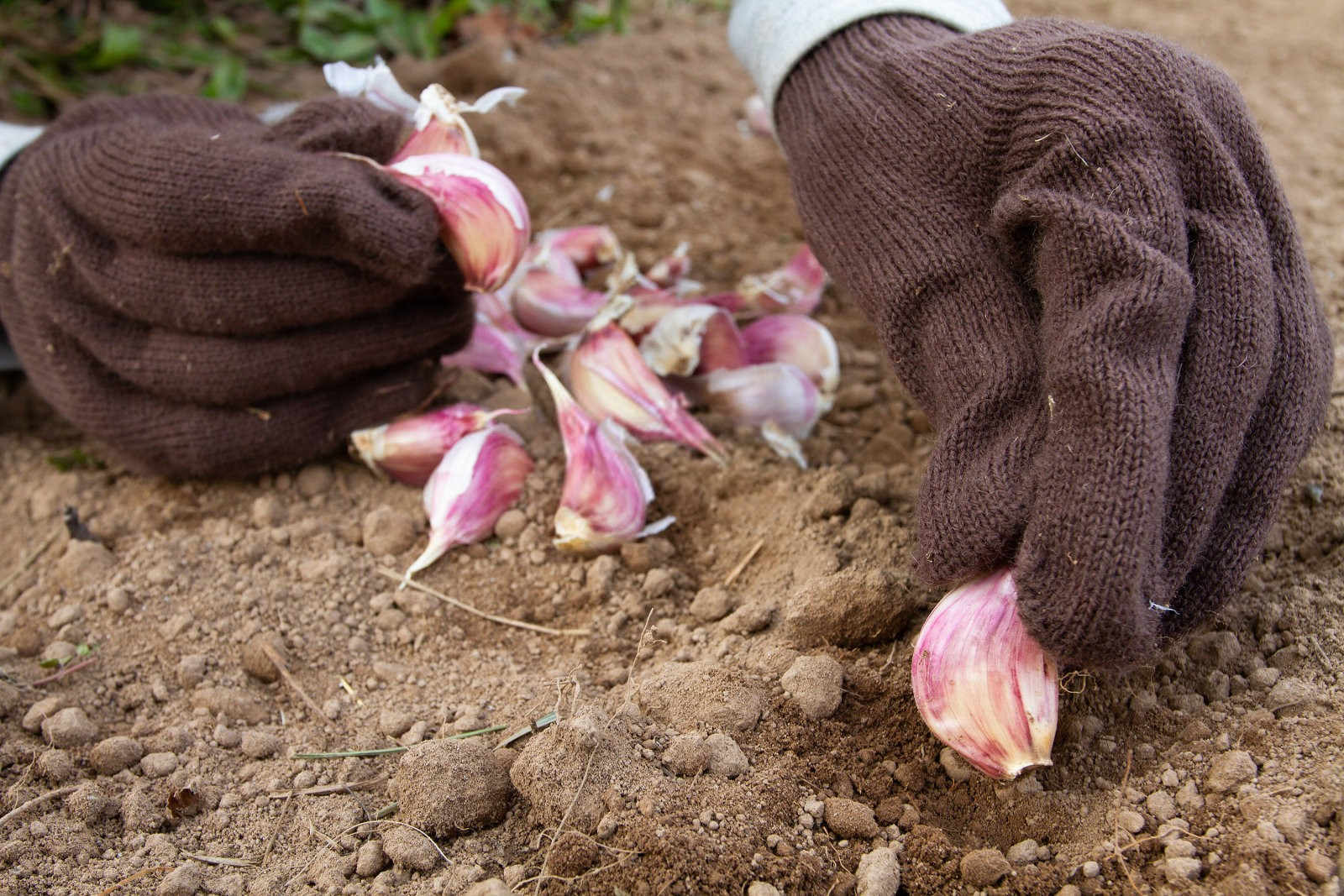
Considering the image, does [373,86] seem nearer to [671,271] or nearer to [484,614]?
[671,271]

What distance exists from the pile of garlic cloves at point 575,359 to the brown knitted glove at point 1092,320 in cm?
36

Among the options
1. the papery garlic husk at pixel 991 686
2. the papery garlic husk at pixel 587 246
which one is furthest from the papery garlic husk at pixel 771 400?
the papery garlic husk at pixel 991 686

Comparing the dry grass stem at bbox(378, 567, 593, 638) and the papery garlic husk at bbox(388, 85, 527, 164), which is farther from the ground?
the papery garlic husk at bbox(388, 85, 527, 164)

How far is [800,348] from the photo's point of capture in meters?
1.58

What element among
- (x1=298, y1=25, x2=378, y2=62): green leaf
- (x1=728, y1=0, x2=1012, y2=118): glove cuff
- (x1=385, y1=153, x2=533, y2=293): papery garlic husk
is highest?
(x1=728, y1=0, x2=1012, y2=118): glove cuff

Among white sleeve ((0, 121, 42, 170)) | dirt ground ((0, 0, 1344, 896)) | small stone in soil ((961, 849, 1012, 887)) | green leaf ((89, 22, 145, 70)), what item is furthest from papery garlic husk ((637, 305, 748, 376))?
green leaf ((89, 22, 145, 70))

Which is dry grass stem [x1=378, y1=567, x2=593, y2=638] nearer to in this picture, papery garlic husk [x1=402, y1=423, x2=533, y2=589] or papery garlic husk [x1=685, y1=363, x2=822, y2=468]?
papery garlic husk [x1=402, y1=423, x2=533, y2=589]

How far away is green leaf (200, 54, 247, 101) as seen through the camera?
7.60ft

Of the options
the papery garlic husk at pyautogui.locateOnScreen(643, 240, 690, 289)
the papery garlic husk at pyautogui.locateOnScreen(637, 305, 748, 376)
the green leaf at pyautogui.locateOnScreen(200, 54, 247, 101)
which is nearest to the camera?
the papery garlic husk at pyautogui.locateOnScreen(637, 305, 748, 376)

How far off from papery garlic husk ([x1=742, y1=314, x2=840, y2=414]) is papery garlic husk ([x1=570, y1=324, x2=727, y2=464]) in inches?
7.2

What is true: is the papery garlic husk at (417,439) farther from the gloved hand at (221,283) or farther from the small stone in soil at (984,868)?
the small stone in soil at (984,868)

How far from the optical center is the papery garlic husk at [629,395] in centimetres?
145

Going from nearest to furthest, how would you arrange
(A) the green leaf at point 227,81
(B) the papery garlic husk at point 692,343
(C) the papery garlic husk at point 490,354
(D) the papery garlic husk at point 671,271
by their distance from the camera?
(B) the papery garlic husk at point 692,343, (C) the papery garlic husk at point 490,354, (D) the papery garlic husk at point 671,271, (A) the green leaf at point 227,81

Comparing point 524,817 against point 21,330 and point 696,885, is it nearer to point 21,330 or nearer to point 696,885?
point 696,885
